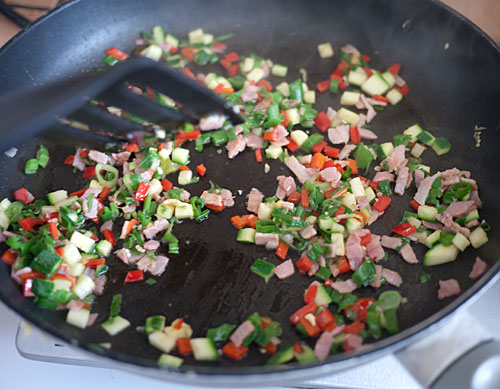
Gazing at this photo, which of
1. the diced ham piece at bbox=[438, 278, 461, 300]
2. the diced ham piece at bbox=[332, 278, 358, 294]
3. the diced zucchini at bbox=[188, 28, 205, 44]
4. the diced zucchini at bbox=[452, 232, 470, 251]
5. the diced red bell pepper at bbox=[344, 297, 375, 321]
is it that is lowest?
the diced red bell pepper at bbox=[344, 297, 375, 321]

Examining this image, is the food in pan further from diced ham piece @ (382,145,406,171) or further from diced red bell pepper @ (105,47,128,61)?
diced red bell pepper @ (105,47,128,61)

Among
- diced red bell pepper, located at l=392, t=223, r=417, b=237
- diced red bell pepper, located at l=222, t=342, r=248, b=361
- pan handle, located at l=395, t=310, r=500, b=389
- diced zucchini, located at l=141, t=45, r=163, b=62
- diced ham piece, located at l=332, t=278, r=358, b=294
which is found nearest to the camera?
pan handle, located at l=395, t=310, r=500, b=389

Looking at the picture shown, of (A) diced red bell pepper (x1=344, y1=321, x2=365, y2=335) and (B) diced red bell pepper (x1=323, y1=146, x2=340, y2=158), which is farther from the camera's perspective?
(B) diced red bell pepper (x1=323, y1=146, x2=340, y2=158)

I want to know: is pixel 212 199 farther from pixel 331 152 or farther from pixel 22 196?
pixel 22 196

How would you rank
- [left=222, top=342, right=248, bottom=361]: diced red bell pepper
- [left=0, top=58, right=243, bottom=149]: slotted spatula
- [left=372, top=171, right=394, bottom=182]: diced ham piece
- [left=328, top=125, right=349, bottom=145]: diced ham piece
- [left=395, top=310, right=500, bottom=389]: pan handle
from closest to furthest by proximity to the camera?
1. [left=395, top=310, right=500, bottom=389]: pan handle
2. [left=0, top=58, right=243, bottom=149]: slotted spatula
3. [left=222, top=342, right=248, bottom=361]: diced red bell pepper
4. [left=372, top=171, right=394, bottom=182]: diced ham piece
5. [left=328, top=125, right=349, bottom=145]: diced ham piece

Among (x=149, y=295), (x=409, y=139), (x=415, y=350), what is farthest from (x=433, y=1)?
(x=149, y=295)

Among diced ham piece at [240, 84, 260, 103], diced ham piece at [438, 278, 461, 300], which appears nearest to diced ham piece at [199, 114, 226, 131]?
diced ham piece at [240, 84, 260, 103]

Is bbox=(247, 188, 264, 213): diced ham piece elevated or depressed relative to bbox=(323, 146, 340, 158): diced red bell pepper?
depressed
